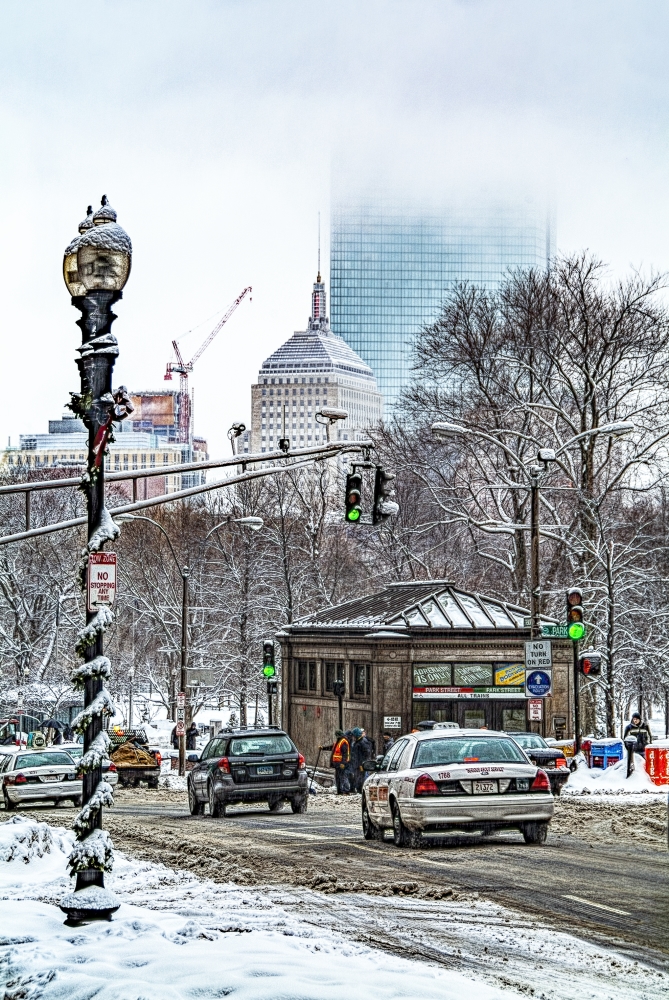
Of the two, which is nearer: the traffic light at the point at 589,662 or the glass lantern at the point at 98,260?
the glass lantern at the point at 98,260

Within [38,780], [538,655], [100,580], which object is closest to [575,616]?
[538,655]

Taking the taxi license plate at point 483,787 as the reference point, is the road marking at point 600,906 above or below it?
below

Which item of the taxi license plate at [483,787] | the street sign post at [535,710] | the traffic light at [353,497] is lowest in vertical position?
the taxi license plate at [483,787]

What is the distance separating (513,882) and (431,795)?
3.16 metres

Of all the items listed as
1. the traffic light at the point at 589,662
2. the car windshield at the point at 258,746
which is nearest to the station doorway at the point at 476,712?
the traffic light at the point at 589,662

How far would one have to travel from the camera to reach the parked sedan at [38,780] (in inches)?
1216

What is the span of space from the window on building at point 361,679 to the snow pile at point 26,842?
1032 inches

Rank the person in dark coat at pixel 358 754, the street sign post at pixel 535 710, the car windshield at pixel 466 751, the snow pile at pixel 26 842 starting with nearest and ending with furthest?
the snow pile at pixel 26 842 < the car windshield at pixel 466 751 < the street sign post at pixel 535 710 < the person in dark coat at pixel 358 754

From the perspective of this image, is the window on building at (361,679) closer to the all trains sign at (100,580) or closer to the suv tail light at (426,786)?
the suv tail light at (426,786)

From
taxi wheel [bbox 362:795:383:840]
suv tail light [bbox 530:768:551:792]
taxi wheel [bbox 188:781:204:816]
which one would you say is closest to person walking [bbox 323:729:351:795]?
taxi wheel [bbox 188:781:204:816]

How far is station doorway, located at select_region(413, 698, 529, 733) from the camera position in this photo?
142 feet

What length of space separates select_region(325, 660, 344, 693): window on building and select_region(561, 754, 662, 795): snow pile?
1244 cm

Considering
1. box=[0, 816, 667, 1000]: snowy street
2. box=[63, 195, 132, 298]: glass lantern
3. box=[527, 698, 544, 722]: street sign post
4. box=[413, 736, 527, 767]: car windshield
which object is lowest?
box=[0, 816, 667, 1000]: snowy street

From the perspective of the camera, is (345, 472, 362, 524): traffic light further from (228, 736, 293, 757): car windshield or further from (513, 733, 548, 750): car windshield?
(513, 733, 548, 750): car windshield
